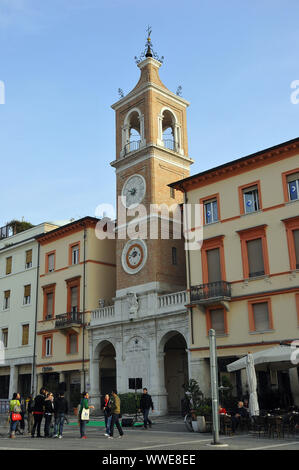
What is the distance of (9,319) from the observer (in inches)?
1741

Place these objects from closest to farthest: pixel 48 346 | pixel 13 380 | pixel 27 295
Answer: pixel 48 346 < pixel 13 380 < pixel 27 295

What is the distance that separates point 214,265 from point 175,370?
918 cm

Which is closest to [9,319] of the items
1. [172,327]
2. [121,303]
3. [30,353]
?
[30,353]

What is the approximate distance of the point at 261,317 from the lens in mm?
26609

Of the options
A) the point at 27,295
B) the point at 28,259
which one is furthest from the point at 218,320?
the point at 28,259

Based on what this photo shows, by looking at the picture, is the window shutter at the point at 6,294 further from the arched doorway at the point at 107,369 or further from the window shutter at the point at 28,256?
the arched doorway at the point at 107,369

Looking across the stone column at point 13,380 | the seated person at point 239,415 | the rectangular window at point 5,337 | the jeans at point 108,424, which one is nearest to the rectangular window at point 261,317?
the seated person at point 239,415

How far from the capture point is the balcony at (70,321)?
36.6 metres

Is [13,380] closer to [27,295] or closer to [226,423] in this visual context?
[27,295]

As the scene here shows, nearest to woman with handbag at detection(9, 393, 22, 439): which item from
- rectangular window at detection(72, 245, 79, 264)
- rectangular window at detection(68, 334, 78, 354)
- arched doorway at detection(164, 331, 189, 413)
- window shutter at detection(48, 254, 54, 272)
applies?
arched doorway at detection(164, 331, 189, 413)

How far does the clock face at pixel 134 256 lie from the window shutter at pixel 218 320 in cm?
657

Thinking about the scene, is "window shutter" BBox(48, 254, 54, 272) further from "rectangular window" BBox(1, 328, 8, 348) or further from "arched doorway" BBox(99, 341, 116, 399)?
"arched doorway" BBox(99, 341, 116, 399)

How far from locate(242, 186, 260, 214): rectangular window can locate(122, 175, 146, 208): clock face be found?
8138mm
